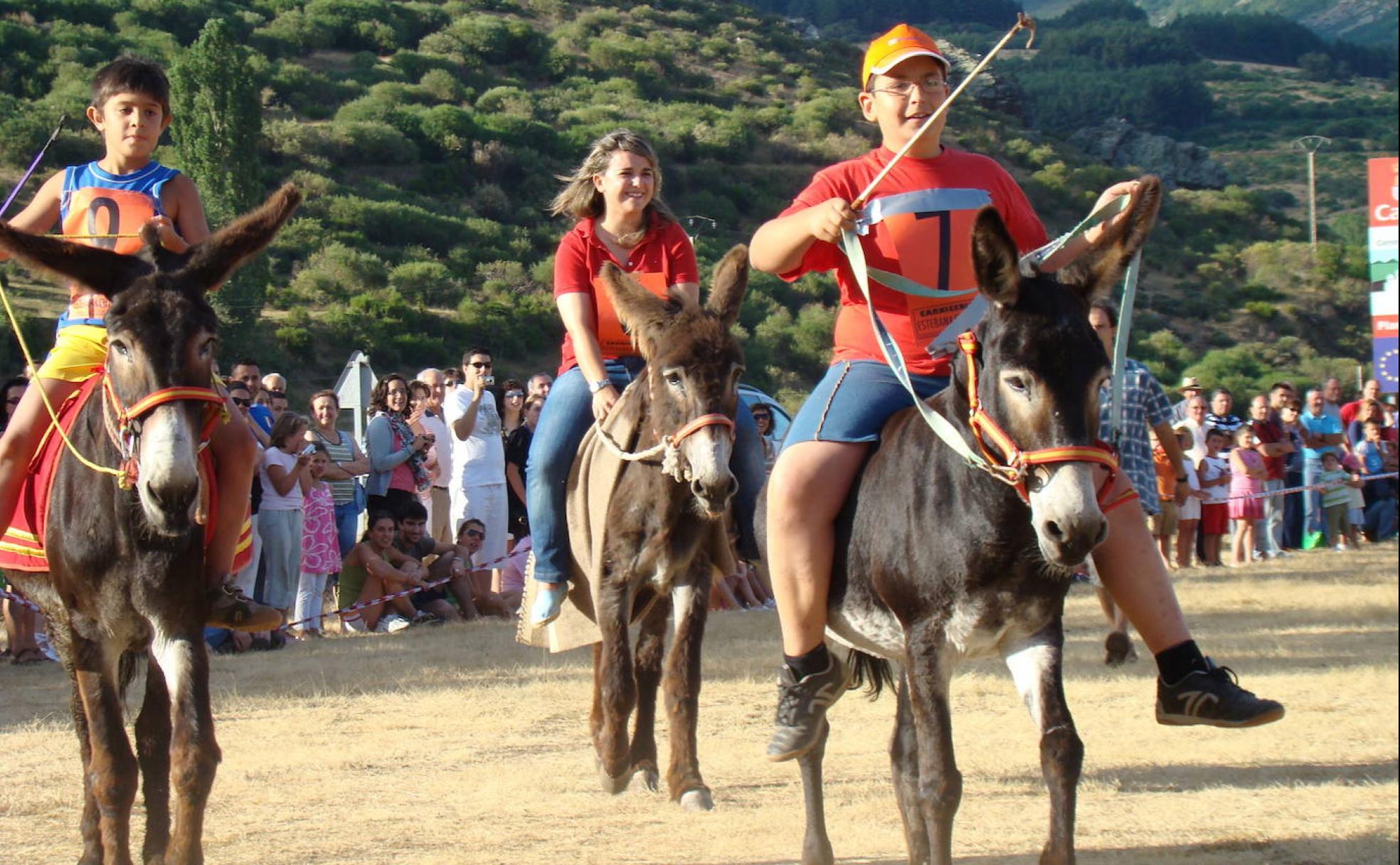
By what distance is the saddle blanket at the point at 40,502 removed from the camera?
5.82 metres

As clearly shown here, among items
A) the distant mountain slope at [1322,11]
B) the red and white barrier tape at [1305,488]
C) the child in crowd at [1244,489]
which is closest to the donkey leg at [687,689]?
the red and white barrier tape at [1305,488]

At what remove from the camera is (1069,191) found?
61188 millimetres

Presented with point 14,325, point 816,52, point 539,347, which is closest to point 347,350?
point 539,347

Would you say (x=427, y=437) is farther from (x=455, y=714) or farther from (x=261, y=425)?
(x=455, y=714)

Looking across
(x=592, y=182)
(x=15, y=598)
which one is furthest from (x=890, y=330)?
(x=15, y=598)

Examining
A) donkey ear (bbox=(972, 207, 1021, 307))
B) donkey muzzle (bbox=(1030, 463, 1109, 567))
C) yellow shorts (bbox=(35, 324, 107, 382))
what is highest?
donkey ear (bbox=(972, 207, 1021, 307))

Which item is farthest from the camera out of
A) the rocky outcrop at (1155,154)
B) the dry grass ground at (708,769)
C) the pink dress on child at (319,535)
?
the rocky outcrop at (1155,154)

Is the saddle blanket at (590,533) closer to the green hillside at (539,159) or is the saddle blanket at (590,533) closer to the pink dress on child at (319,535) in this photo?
the pink dress on child at (319,535)

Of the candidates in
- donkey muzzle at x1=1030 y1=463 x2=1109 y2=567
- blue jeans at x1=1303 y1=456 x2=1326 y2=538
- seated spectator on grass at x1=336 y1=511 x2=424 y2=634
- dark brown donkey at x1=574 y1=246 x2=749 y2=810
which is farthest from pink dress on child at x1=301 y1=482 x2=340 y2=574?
blue jeans at x1=1303 y1=456 x2=1326 y2=538

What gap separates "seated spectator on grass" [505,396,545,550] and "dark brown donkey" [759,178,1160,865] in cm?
921

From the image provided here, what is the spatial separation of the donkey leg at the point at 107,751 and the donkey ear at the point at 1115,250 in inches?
145

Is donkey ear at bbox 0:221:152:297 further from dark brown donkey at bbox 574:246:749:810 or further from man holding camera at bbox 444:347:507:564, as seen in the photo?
man holding camera at bbox 444:347:507:564

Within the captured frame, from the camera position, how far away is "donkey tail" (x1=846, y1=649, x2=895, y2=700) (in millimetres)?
6043

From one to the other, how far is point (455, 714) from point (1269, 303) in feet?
181
